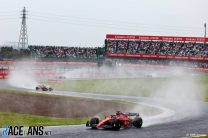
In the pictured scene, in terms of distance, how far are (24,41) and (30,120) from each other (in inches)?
2256

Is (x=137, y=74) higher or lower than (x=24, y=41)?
lower

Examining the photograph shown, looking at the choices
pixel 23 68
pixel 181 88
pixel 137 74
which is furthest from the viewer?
pixel 137 74

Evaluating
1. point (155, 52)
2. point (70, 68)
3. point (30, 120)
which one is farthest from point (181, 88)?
point (155, 52)

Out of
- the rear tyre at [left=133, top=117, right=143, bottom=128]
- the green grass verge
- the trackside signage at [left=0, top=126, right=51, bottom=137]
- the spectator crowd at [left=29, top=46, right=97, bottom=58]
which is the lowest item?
→ the green grass verge

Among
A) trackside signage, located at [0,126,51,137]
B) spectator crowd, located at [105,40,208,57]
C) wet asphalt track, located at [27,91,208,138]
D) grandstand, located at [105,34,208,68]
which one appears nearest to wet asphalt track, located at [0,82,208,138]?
wet asphalt track, located at [27,91,208,138]

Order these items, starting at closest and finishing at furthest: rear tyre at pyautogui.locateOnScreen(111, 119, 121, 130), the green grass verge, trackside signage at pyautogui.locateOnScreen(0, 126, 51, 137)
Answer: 1. trackside signage at pyautogui.locateOnScreen(0, 126, 51, 137)
2. rear tyre at pyautogui.locateOnScreen(111, 119, 121, 130)
3. the green grass verge

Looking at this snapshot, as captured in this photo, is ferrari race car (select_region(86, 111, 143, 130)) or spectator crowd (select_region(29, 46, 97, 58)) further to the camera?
spectator crowd (select_region(29, 46, 97, 58))

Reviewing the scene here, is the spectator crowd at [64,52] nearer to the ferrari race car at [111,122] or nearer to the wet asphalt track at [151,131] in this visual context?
the wet asphalt track at [151,131]

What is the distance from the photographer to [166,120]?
2506cm

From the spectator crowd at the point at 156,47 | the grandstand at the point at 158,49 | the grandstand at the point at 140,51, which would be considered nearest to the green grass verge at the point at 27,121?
the grandstand at the point at 140,51

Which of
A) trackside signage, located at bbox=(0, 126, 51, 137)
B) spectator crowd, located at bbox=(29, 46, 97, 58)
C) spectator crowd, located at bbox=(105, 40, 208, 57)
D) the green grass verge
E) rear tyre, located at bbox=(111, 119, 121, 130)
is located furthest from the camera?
spectator crowd, located at bbox=(29, 46, 97, 58)

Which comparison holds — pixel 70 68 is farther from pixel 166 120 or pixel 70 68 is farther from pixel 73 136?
pixel 73 136

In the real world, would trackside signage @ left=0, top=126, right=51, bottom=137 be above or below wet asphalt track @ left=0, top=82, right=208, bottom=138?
above

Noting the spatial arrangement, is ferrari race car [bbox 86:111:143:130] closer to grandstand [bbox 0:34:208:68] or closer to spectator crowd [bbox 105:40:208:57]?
grandstand [bbox 0:34:208:68]
